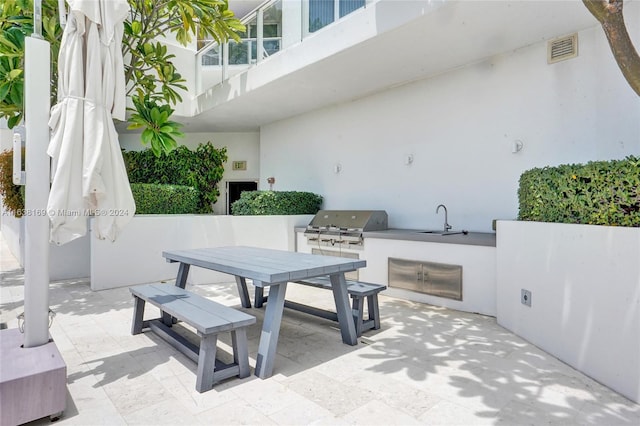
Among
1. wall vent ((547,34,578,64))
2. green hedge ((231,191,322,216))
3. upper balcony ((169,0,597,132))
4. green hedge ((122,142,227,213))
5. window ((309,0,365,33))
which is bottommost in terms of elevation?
green hedge ((231,191,322,216))

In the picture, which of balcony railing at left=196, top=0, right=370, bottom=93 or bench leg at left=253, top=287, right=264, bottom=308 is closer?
bench leg at left=253, top=287, right=264, bottom=308

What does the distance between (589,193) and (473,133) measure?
9.55 ft

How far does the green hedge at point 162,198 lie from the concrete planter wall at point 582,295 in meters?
6.00

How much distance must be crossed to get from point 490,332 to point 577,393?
1377 mm

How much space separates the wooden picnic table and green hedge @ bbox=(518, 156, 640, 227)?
187cm

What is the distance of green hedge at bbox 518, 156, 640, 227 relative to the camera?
2721 millimetres

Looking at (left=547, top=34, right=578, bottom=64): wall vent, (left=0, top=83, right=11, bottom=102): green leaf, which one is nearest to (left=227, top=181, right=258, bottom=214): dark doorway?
(left=0, top=83, right=11, bottom=102): green leaf

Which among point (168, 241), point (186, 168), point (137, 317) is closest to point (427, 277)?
point (137, 317)

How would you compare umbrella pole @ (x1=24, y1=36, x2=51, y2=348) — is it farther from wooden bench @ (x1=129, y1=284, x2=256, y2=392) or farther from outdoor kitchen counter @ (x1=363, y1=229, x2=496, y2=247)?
outdoor kitchen counter @ (x1=363, y1=229, x2=496, y2=247)

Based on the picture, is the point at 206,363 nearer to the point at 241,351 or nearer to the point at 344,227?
the point at 241,351

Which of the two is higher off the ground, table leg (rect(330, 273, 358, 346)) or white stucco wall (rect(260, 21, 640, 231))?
white stucco wall (rect(260, 21, 640, 231))

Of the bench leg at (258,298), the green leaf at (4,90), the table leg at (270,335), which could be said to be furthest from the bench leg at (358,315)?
the green leaf at (4,90)

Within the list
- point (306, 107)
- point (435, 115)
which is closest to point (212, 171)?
point (306, 107)

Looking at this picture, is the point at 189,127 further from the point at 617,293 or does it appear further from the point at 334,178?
the point at 617,293
